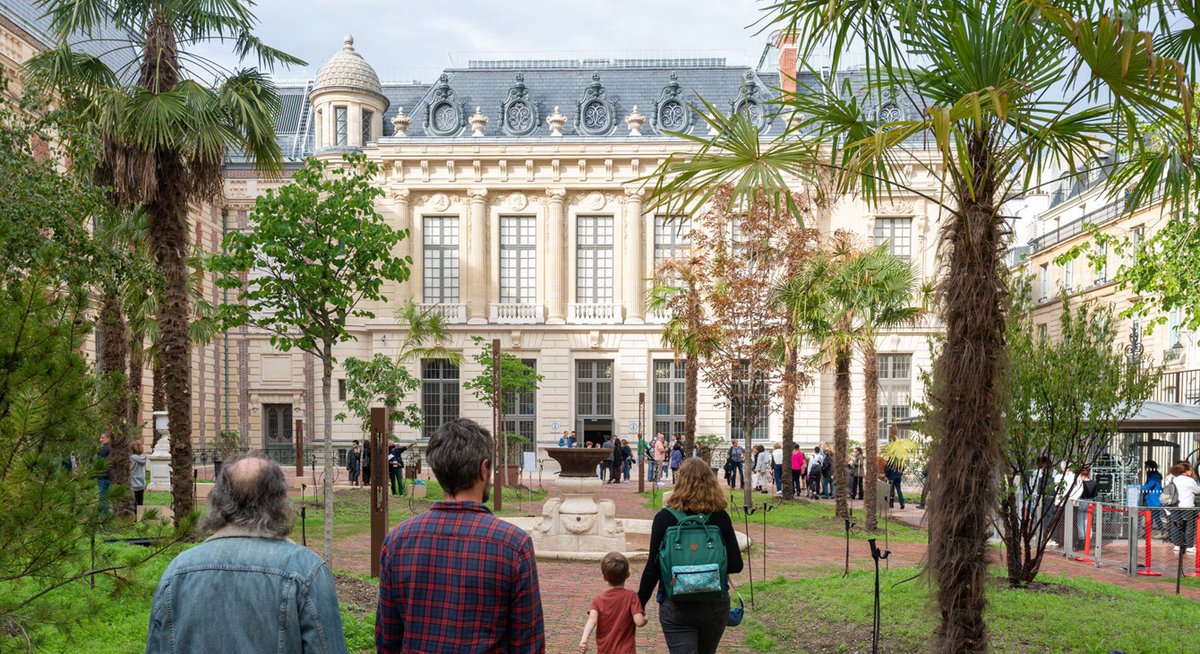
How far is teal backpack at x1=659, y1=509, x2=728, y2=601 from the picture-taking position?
18.2 ft

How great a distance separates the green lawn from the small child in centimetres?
1229

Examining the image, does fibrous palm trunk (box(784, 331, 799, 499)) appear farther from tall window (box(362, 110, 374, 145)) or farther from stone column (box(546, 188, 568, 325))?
tall window (box(362, 110, 374, 145))

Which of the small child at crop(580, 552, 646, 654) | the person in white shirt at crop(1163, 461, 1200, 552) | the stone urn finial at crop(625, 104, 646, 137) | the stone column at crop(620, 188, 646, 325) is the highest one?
the stone urn finial at crop(625, 104, 646, 137)

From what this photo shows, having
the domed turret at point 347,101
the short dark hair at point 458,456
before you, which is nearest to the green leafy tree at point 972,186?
the short dark hair at point 458,456

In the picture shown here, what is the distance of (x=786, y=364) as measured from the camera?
28141 mm

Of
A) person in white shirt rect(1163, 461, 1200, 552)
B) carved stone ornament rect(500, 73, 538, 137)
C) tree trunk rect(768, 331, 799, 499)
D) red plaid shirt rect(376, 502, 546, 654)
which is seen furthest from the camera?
carved stone ornament rect(500, 73, 538, 137)

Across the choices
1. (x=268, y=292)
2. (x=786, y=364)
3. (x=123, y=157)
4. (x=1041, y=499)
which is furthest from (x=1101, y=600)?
(x=786, y=364)

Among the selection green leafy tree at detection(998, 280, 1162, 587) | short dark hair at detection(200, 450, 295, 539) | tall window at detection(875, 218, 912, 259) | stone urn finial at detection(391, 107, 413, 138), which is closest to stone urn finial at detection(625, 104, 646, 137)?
stone urn finial at detection(391, 107, 413, 138)

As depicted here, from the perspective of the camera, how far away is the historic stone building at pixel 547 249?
45.4m

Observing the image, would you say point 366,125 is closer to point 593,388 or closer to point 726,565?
point 593,388

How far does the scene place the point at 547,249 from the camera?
45844 mm

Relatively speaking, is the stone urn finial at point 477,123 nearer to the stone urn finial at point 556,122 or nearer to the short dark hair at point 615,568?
the stone urn finial at point 556,122

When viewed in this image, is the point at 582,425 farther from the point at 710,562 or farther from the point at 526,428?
the point at 710,562

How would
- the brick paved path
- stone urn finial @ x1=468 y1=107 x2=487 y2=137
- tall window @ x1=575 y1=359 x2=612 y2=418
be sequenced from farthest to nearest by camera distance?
tall window @ x1=575 y1=359 x2=612 y2=418, stone urn finial @ x1=468 y1=107 x2=487 y2=137, the brick paved path
